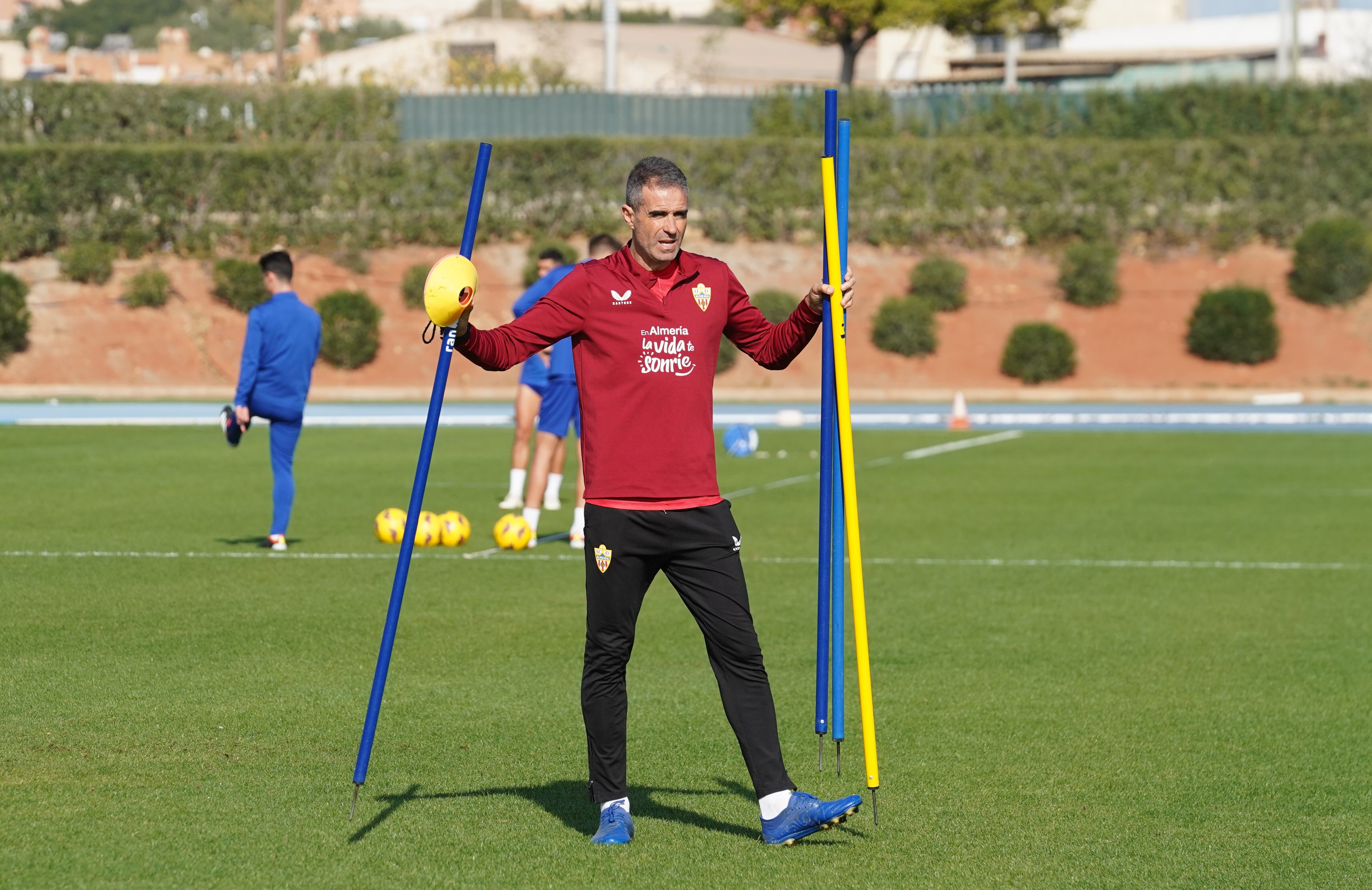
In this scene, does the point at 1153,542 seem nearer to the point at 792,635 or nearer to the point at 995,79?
the point at 792,635

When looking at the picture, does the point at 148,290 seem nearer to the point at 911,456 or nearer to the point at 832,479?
the point at 911,456

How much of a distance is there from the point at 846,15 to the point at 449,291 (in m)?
43.0

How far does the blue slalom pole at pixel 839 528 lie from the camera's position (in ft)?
20.9

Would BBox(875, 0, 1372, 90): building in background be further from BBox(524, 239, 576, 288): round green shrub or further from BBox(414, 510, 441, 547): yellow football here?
BBox(414, 510, 441, 547): yellow football

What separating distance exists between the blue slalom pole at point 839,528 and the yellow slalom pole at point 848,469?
41mm

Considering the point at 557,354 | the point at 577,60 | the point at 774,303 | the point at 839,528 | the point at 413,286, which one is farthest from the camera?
the point at 577,60

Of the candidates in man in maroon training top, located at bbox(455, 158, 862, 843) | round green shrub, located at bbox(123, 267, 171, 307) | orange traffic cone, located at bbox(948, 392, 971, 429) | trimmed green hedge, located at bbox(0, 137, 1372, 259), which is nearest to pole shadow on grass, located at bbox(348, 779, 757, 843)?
man in maroon training top, located at bbox(455, 158, 862, 843)

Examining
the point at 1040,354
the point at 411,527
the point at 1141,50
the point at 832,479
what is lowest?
the point at 411,527

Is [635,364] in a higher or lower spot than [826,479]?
higher

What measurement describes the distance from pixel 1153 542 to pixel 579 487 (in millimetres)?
4679

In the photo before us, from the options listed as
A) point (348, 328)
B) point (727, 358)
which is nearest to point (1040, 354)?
point (727, 358)

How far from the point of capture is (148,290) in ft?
113

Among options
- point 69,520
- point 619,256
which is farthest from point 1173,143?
point 619,256

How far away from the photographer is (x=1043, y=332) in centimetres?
3334
